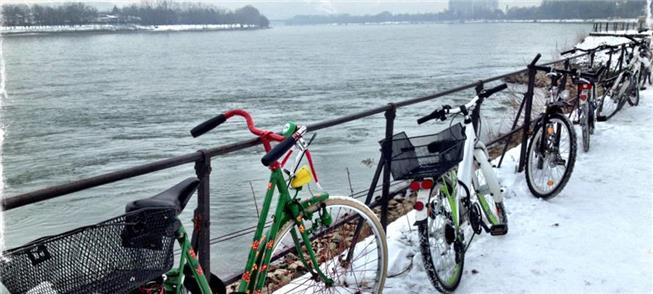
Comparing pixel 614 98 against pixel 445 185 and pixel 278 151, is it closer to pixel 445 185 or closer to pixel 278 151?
pixel 445 185

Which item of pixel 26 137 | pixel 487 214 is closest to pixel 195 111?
pixel 26 137

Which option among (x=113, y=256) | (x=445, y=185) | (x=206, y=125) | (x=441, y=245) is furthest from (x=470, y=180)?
(x=113, y=256)

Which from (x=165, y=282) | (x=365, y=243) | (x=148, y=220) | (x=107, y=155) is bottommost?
(x=107, y=155)

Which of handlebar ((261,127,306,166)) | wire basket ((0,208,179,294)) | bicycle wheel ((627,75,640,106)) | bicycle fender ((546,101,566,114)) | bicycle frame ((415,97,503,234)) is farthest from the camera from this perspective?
bicycle wheel ((627,75,640,106))

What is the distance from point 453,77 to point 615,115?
2064 cm

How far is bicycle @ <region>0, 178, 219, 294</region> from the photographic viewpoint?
139cm

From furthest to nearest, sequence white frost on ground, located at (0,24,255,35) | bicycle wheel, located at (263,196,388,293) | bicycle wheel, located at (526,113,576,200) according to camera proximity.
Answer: white frost on ground, located at (0,24,255,35), bicycle wheel, located at (526,113,576,200), bicycle wheel, located at (263,196,388,293)

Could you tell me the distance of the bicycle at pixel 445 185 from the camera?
295 centimetres

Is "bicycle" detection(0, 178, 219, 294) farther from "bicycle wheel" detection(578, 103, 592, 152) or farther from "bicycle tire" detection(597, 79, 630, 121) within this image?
"bicycle tire" detection(597, 79, 630, 121)

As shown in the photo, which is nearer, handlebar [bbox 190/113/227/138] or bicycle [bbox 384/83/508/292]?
handlebar [bbox 190/113/227/138]

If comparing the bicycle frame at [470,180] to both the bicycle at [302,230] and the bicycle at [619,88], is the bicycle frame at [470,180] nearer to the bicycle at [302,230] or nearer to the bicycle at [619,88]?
the bicycle at [302,230]

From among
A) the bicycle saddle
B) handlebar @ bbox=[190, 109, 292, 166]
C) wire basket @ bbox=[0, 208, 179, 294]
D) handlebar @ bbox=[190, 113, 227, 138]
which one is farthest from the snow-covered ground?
wire basket @ bbox=[0, 208, 179, 294]

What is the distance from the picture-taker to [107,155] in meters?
14.5

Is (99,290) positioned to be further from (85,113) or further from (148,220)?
(85,113)
